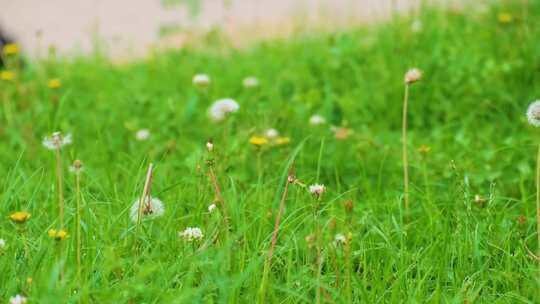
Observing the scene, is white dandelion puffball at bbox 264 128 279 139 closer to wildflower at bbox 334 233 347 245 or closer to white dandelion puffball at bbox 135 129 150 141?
white dandelion puffball at bbox 135 129 150 141

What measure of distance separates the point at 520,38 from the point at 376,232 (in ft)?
6.61

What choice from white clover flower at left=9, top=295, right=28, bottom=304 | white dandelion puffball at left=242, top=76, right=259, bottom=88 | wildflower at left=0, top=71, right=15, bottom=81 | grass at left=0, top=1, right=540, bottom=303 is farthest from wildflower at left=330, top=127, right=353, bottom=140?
white clover flower at left=9, top=295, right=28, bottom=304

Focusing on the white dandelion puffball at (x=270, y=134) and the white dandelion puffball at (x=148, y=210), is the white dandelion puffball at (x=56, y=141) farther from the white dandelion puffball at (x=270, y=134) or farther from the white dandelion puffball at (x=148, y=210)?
the white dandelion puffball at (x=270, y=134)

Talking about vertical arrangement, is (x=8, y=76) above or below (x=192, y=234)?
below

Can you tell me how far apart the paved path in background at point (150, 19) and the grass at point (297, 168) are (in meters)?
0.32

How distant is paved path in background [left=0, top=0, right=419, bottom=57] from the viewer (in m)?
5.11

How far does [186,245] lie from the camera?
2049 mm

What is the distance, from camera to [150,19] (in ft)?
19.1

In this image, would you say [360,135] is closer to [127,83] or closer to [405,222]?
[405,222]

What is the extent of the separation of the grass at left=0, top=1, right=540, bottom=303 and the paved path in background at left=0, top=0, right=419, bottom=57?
32 cm

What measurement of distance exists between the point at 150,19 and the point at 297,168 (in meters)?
3.13

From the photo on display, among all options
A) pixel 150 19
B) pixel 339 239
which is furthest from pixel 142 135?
pixel 150 19

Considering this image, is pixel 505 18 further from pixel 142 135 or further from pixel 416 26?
pixel 142 135

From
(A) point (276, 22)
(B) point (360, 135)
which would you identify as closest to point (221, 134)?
(B) point (360, 135)
